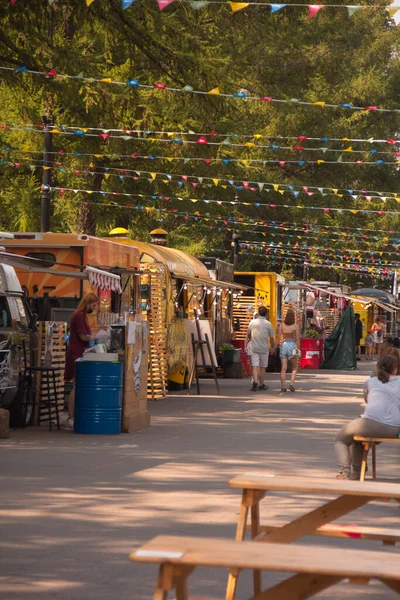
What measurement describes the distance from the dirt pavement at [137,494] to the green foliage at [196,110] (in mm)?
6810

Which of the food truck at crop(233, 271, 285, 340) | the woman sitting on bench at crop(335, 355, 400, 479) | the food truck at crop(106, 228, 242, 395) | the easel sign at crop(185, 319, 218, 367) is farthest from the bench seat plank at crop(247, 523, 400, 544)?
the food truck at crop(233, 271, 285, 340)

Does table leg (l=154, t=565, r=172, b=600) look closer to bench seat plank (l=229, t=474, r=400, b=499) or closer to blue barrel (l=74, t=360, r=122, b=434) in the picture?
bench seat plank (l=229, t=474, r=400, b=499)

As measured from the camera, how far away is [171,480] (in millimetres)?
11789

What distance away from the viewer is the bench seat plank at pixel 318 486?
263 inches

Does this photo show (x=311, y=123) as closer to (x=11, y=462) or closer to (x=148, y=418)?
(x=148, y=418)

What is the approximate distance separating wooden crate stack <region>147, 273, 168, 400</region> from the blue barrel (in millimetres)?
6586

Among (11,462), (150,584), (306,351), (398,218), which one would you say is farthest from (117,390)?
(398,218)

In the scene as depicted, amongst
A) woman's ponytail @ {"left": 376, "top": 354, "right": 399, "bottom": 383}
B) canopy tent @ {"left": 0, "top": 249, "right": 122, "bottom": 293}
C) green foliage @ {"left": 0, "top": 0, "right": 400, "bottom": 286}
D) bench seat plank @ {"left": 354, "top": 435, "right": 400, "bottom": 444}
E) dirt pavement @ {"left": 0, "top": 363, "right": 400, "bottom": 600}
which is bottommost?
dirt pavement @ {"left": 0, "top": 363, "right": 400, "bottom": 600}

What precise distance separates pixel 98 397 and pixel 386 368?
5.13 m

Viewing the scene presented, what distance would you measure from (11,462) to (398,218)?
184 feet

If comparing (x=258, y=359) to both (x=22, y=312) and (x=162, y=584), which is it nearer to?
(x=22, y=312)

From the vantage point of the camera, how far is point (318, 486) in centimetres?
691

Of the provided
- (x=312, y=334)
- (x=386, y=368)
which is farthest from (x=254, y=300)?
(x=386, y=368)

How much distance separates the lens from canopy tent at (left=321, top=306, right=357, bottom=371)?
40.4m
